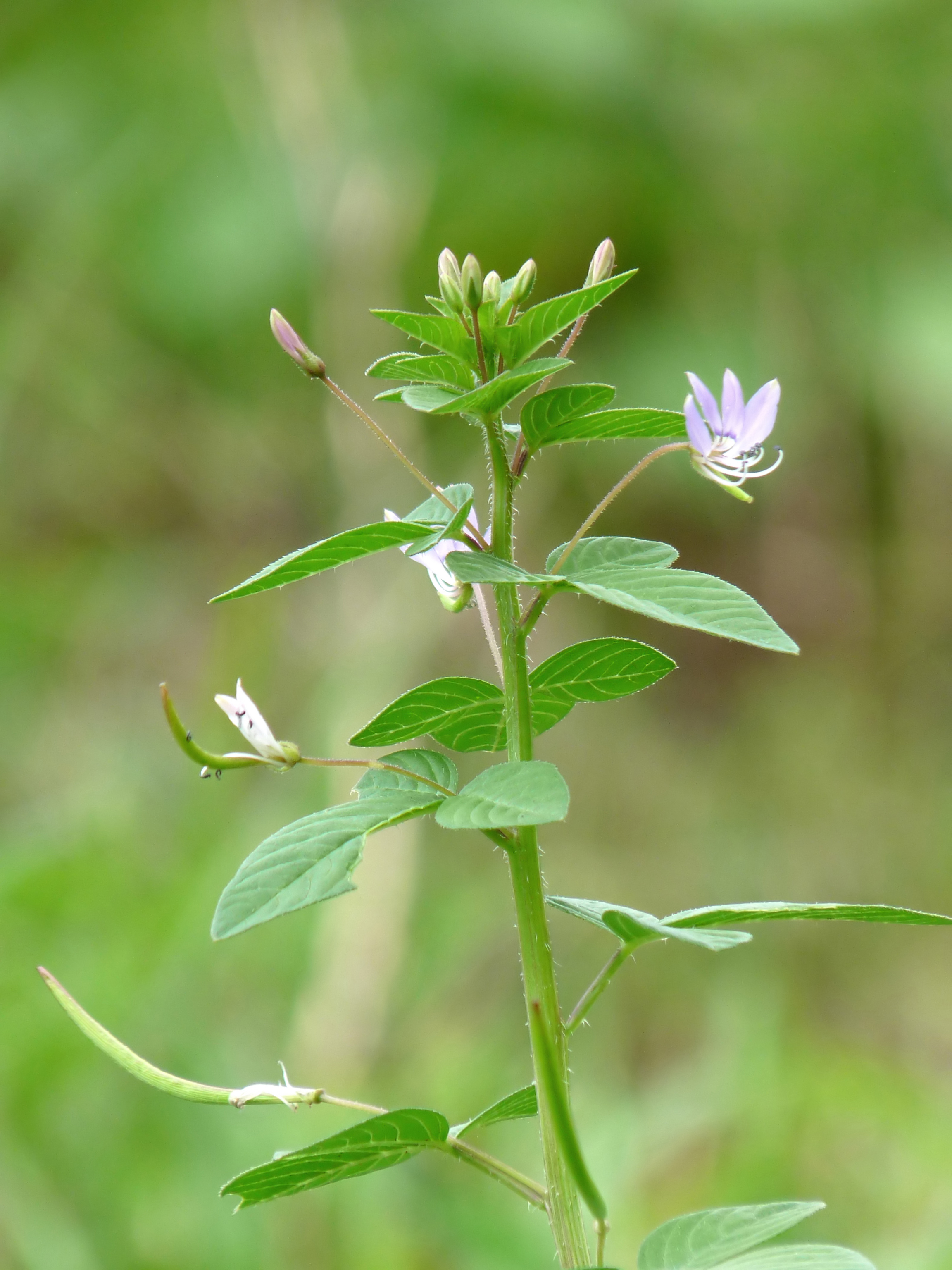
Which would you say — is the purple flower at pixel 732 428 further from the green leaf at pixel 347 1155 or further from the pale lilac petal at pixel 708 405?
the green leaf at pixel 347 1155

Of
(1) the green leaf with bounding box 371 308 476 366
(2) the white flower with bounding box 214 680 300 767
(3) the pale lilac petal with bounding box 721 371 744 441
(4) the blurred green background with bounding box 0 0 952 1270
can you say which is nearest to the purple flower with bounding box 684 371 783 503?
(3) the pale lilac petal with bounding box 721 371 744 441

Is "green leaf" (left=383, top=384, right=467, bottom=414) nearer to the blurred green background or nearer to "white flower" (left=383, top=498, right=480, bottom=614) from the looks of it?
"white flower" (left=383, top=498, right=480, bottom=614)

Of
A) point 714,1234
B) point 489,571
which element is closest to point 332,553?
point 489,571

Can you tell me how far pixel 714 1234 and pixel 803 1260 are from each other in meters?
0.04

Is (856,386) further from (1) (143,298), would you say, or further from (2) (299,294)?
(1) (143,298)

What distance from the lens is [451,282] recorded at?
0.49 metres

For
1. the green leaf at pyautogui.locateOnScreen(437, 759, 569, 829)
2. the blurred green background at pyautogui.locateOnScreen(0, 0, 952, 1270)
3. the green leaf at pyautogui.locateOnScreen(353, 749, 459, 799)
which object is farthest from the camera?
the blurred green background at pyautogui.locateOnScreen(0, 0, 952, 1270)

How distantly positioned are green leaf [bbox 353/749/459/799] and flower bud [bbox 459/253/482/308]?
188mm

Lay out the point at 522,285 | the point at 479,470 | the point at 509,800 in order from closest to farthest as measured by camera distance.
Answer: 1. the point at 509,800
2. the point at 522,285
3. the point at 479,470

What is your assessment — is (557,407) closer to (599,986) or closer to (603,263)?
→ (603,263)

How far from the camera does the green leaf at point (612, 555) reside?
1.59ft

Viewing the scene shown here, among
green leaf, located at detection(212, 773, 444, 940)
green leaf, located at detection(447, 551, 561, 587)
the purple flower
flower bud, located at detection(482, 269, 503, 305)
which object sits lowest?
green leaf, located at detection(212, 773, 444, 940)

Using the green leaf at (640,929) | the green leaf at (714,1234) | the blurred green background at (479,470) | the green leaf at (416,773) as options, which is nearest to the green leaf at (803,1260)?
the green leaf at (714,1234)

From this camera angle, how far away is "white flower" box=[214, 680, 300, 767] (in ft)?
1.58
